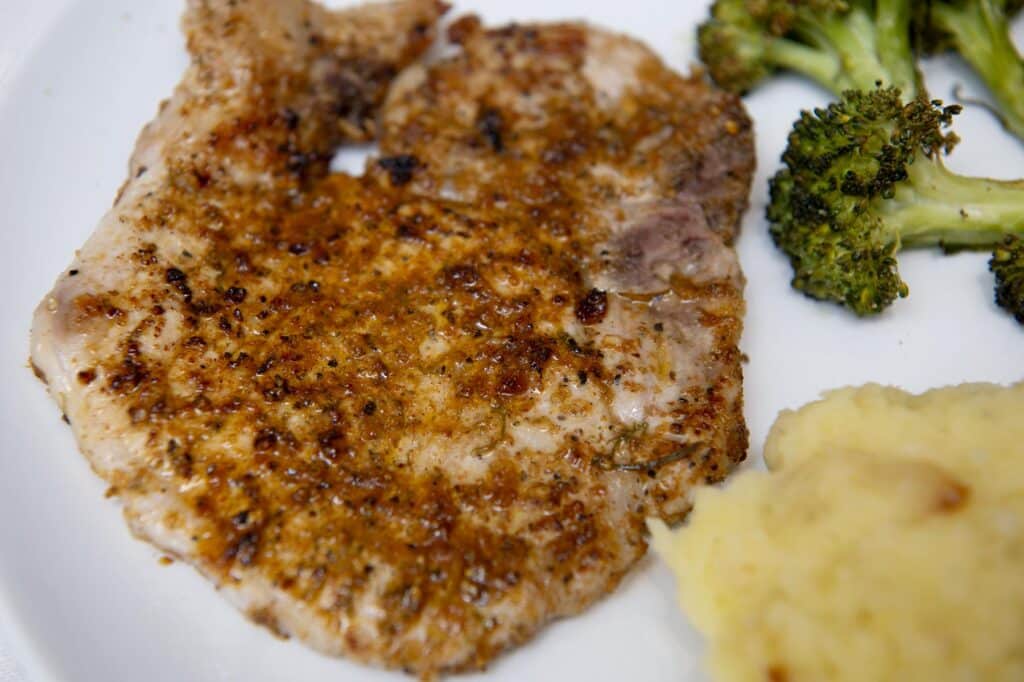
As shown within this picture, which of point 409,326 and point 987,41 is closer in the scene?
point 409,326

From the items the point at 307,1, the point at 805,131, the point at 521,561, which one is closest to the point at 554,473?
the point at 521,561

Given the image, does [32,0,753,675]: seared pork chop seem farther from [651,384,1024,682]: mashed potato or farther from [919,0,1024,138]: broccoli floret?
[919,0,1024,138]: broccoli floret

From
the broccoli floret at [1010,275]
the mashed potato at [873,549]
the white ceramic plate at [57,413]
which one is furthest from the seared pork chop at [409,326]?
the broccoli floret at [1010,275]

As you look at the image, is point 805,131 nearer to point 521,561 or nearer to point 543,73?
point 543,73

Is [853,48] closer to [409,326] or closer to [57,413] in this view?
[409,326]

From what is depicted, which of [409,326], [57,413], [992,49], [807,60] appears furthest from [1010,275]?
[57,413]

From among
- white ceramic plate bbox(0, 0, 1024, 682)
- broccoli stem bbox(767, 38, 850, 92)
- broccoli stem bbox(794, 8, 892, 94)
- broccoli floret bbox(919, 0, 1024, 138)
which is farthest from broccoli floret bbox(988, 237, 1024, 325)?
broccoli stem bbox(767, 38, 850, 92)
